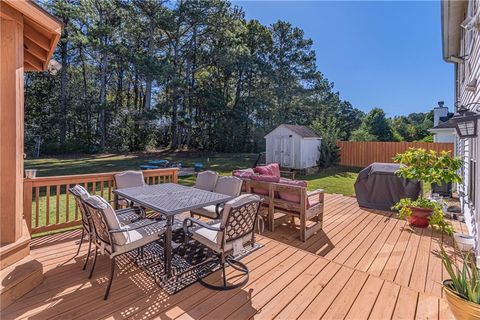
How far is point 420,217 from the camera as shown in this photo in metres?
4.64

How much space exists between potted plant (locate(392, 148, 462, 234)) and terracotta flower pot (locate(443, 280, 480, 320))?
9.75ft

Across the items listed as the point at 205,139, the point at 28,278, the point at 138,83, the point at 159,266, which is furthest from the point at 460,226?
the point at 138,83

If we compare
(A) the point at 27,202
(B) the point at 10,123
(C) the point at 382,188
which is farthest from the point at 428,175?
(A) the point at 27,202

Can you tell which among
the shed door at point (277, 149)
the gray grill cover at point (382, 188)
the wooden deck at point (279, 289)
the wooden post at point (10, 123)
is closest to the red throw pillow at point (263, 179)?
the wooden deck at point (279, 289)

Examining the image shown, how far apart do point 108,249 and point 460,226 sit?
6.00 metres

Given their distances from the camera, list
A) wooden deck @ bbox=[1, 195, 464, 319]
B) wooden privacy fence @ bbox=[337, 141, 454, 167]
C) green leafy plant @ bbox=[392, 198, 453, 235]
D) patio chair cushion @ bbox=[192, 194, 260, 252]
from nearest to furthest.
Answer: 1. wooden deck @ bbox=[1, 195, 464, 319]
2. patio chair cushion @ bbox=[192, 194, 260, 252]
3. green leafy plant @ bbox=[392, 198, 453, 235]
4. wooden privacy fence @ bbox=[337, 141, 454, 167]

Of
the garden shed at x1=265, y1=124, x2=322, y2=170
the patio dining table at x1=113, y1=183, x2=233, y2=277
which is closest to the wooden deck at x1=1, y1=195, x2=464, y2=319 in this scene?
the patio dining table at x1=113, y1=183, x2=233, y2=277

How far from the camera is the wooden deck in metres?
2.16

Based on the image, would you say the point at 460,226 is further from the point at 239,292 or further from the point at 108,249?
the point at 108,249

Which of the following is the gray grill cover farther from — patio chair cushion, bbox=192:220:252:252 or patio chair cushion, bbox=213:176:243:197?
patio chair cushion, bbox=192:220:252:252

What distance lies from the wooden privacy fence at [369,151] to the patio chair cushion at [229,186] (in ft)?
40.3

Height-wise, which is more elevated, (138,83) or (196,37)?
(196,37)

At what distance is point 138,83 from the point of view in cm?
2227

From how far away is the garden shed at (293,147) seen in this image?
484 inches
